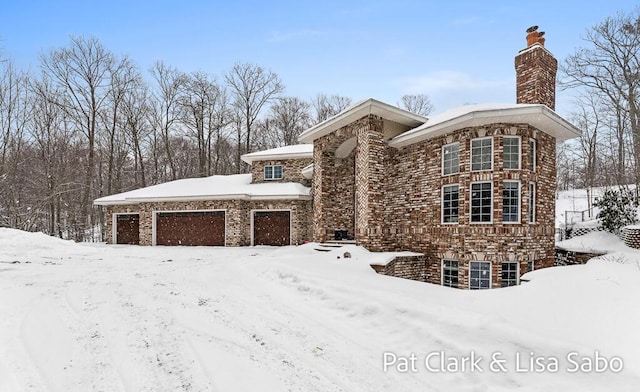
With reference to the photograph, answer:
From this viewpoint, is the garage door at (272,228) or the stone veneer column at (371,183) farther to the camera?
the garage door at (272,228)

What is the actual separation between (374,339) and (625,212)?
12.7 meters

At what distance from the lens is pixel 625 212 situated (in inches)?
450

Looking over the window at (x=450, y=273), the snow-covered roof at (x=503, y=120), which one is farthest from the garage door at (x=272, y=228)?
the window at (x=450, y=273)

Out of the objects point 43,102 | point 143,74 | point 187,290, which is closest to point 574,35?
point 187,290

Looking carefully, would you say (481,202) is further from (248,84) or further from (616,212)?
(248,84)

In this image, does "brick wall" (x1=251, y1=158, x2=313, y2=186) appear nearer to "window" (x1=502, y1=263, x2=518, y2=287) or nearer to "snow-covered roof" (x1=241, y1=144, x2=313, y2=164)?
"snow-covered roof" (x1=241, y1=144, x2=313, y2=164)

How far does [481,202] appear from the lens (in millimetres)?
9484

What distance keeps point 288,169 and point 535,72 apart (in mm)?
13472

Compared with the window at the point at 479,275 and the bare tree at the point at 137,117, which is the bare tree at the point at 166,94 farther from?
the window at the point at 479,275

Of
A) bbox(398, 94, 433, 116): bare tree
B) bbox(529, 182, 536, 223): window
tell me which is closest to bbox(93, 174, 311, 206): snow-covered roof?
bbox(529, 182, 536, 223): window

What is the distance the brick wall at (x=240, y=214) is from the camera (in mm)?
17266

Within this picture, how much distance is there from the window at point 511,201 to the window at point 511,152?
54cm

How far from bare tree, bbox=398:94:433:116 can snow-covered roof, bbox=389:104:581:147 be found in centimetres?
2447

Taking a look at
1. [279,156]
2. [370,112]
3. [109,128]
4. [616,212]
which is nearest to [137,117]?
[109,128]
